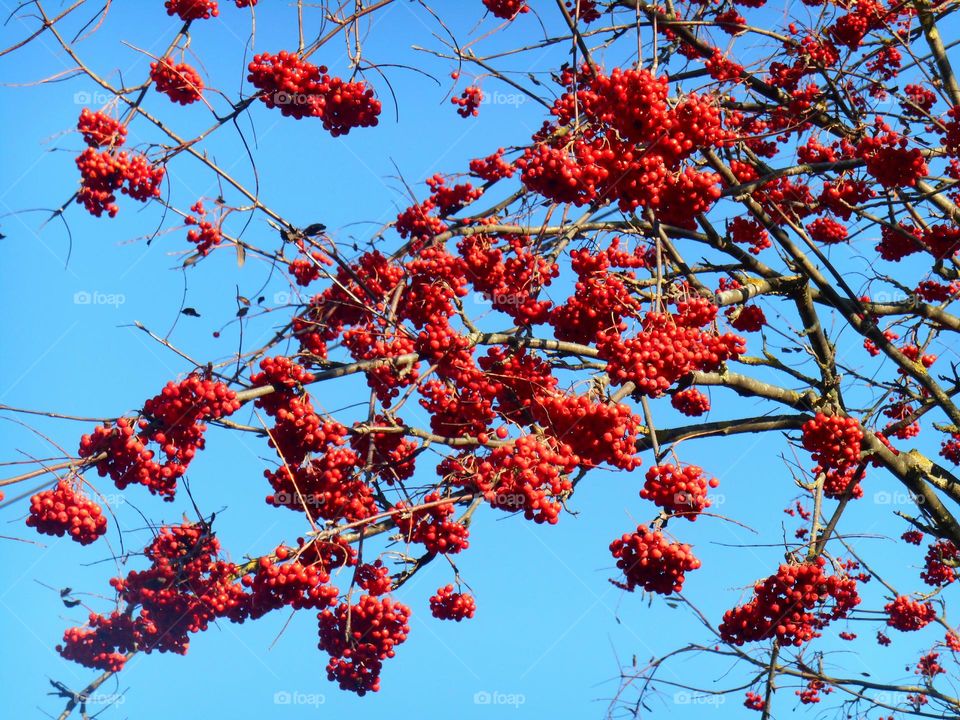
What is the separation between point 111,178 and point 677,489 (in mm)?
3188

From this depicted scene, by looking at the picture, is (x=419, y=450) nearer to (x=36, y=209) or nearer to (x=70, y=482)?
(x=70, y=482)

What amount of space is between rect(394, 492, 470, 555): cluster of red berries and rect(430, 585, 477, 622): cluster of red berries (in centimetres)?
51

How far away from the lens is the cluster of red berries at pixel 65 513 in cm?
379

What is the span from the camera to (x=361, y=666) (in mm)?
4051

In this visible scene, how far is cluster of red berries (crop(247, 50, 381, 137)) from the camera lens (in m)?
4.50

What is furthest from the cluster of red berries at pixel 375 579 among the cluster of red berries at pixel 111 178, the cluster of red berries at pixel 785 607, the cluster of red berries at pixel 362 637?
the cluster of red berries at pixel 111 178

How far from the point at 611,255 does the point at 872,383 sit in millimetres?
2708

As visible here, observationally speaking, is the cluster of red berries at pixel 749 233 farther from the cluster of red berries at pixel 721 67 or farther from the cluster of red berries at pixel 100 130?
the cluster of red berries at pixel 100 130

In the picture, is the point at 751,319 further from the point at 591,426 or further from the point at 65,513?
the point at 65,513

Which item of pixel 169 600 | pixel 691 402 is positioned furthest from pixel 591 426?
pixel 691 402

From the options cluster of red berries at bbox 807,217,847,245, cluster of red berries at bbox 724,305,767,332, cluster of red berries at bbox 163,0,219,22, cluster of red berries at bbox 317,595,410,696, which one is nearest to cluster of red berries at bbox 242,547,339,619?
cluster of red berries at bbox 317,595,410,696

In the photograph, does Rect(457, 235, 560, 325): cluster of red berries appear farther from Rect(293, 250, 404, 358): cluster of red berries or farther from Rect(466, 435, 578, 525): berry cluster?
Rect(466, 435, 578, 525): berry cluster

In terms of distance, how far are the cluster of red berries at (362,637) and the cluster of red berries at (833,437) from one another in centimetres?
238

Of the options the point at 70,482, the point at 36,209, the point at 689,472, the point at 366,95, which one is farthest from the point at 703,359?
the point at 36,209
